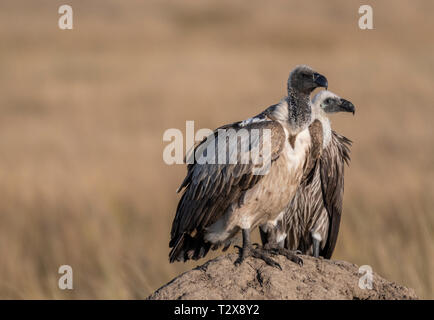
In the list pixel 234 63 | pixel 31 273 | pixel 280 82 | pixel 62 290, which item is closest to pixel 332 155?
pixel 62 290

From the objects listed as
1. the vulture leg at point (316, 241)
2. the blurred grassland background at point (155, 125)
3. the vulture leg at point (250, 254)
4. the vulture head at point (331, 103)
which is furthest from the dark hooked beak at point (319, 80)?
the blurred grassland background at point (155, 125)

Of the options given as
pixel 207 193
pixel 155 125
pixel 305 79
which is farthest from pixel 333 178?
pixel 155 125

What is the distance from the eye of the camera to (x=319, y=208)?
6.34 m

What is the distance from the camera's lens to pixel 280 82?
69.7 ft

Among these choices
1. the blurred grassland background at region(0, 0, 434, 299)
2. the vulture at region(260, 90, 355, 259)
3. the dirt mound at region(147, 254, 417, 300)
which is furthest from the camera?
the blurred grassland background at region(0, 0, 434, 299)

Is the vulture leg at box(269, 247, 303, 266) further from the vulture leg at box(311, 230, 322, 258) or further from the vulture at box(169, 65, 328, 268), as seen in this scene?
the vulture leg at box(311, 230, 322, 258)

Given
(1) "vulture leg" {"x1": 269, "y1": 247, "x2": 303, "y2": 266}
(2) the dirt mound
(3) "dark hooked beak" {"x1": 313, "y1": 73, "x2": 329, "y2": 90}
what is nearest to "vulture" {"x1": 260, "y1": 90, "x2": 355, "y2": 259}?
(1) "vulture leg" {"x1": 269, "y1": 247, "x2": 303, "y2": 266}

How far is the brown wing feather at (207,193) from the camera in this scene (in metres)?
4.82

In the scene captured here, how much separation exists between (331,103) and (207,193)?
1.15 metres

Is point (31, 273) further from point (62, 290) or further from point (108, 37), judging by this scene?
point (108, 37)

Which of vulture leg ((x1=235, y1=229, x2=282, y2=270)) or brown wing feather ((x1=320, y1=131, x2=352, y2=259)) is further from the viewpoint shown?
brown wing feather ((x1=320, y1=131, x2=352, y2=259))

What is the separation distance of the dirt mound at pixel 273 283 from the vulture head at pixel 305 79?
1076 mm

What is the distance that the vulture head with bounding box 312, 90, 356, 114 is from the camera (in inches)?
212

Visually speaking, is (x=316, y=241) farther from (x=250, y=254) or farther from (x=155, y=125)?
(x=155, y=125)
